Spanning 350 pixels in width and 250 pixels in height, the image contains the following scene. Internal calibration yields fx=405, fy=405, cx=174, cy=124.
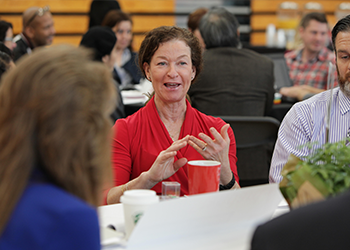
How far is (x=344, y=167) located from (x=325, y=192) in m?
0.11

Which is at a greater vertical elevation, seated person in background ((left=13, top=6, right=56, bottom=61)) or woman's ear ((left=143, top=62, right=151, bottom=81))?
woman's ear ((left=143, top=62, right=151, bottom=81))

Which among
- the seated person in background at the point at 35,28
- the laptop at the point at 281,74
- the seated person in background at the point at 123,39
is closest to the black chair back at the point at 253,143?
the laptop at the point at 281,74

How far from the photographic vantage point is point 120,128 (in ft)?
5.80

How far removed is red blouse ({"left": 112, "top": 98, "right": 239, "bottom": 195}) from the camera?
173 centimetres

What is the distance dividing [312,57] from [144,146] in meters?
3.60

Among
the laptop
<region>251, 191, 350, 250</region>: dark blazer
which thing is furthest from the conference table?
the laptop

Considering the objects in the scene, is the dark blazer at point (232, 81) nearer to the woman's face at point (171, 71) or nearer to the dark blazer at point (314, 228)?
the woman's face at point (171, 71)

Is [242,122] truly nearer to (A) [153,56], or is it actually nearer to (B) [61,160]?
(A) [153,56]

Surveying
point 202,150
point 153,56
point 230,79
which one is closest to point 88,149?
point 202,150

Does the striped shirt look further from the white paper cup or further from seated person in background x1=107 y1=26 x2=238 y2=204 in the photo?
the white paper cup

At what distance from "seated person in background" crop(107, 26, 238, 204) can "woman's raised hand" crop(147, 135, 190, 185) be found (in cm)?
18

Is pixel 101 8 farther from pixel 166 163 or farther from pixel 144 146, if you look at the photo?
pixel 166 163

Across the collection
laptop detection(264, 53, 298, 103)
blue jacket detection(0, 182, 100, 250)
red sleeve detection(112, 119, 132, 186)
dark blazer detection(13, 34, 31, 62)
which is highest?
blue jacket detection(0, 182, 100, 250)

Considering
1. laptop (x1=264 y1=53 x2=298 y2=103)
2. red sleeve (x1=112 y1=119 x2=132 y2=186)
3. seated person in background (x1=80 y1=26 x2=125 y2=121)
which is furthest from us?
laptop (x1=264 y1=53 x2=298 y2=103)
